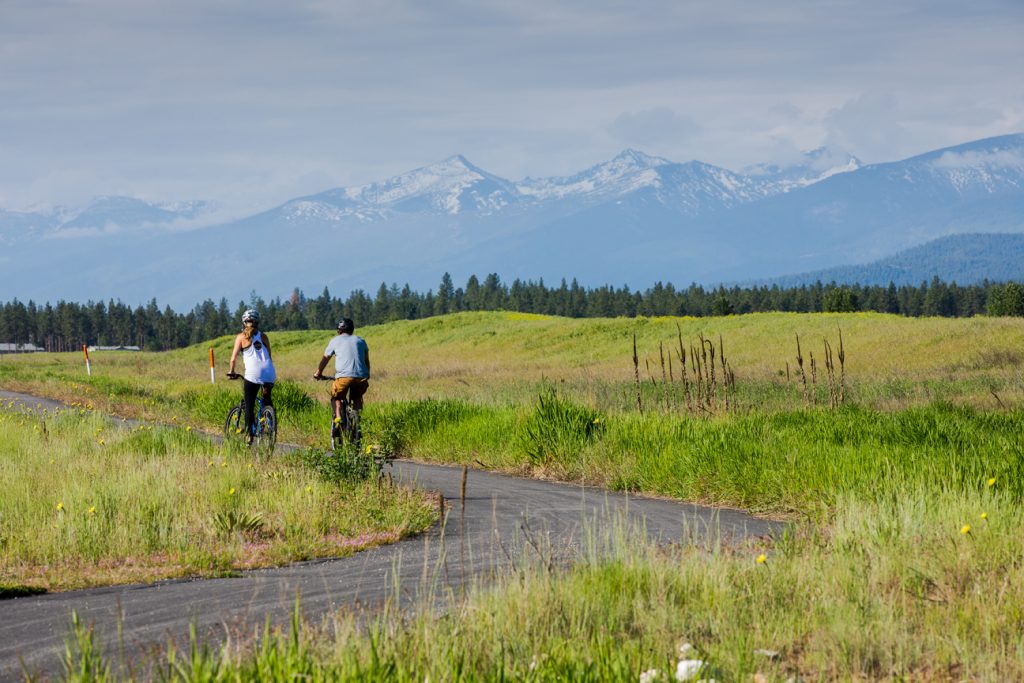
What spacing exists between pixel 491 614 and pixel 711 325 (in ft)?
209

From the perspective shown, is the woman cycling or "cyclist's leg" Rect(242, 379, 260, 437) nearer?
the woman cycling

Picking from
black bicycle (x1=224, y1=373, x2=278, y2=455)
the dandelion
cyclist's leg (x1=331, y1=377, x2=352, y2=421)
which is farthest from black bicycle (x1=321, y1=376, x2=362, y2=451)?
the dandelion

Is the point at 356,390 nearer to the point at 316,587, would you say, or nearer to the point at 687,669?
the point at 316,587

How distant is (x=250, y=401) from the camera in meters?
15.9

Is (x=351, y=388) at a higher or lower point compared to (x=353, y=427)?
higher

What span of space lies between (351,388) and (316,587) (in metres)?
8.17

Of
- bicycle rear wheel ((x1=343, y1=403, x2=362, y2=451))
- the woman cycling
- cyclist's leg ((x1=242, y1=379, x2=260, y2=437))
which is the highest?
the woman cycling

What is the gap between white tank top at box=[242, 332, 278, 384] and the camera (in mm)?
15719

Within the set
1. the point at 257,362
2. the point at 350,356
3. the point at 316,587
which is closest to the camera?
the point at 316,587

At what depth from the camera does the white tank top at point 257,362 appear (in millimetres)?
15719

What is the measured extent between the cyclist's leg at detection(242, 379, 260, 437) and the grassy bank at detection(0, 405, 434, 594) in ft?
5.82

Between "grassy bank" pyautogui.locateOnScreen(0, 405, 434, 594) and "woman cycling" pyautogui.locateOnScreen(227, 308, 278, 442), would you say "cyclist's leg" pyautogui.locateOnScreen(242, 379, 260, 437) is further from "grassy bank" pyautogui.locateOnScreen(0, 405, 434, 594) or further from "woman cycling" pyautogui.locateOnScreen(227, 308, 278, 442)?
"grassy bank" pyautogui.locateOnScreen(0, 405, 434, 594)

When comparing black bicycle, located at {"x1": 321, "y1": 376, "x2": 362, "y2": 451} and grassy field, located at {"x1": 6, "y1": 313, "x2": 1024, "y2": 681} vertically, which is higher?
black bicycle, located at {"x1": 321, "y1": 376, "x2": 362, "y2": 451}

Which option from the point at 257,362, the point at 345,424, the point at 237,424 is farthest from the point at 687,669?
the point at 237,424
